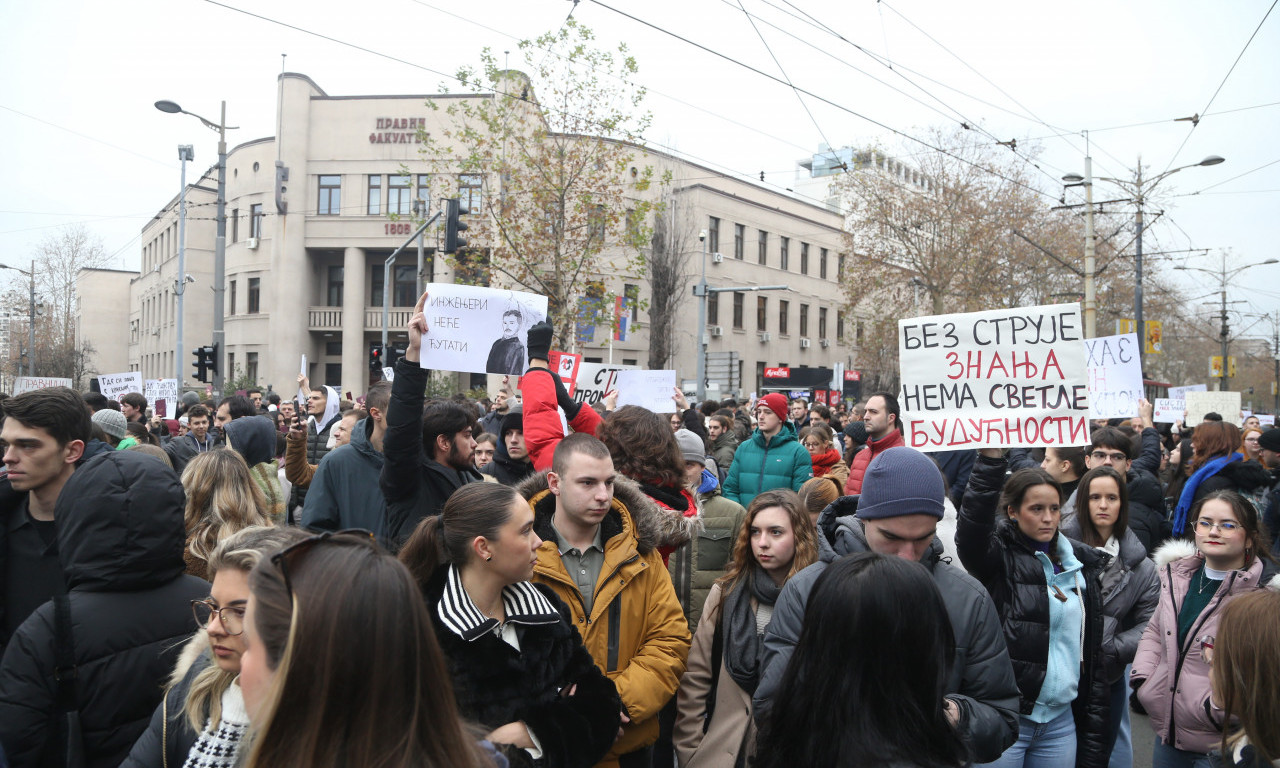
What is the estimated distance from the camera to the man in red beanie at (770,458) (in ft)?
26.3

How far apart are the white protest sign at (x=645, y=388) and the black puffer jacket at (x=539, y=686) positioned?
6.94m

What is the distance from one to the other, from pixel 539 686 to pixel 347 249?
131ft

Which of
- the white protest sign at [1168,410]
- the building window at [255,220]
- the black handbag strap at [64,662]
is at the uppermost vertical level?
the building window at [255,220]

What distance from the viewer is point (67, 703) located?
104 inches

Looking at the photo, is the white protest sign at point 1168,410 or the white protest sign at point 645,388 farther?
the white protest sign at point 1168,410

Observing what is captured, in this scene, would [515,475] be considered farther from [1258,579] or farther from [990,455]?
[1258,579]

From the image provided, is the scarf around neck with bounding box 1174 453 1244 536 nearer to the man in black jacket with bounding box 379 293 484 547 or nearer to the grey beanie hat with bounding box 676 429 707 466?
the grey beanie hat with bounding box 676 429 707 466

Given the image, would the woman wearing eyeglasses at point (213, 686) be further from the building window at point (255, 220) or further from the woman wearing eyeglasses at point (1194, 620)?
the building window at point (255, 220)

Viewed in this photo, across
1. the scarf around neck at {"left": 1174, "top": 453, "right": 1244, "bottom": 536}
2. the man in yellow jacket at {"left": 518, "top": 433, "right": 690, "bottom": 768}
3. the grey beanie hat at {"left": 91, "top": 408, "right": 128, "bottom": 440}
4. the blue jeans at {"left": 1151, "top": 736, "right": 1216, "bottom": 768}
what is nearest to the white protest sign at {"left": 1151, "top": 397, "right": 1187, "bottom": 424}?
the scarf around neck at {"left": 1174, "top": 453, "right": 1244, "bottom": 536}

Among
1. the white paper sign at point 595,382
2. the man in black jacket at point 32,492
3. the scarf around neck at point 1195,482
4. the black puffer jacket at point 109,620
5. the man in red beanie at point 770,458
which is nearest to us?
the black puffer jacket at point 109,620

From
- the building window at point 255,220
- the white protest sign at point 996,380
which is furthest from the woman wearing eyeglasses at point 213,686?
the building window at point 255,220

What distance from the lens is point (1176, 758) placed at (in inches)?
154

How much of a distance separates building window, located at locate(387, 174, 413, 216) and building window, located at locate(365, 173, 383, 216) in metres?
0.39

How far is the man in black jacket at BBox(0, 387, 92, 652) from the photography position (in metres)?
3.44
